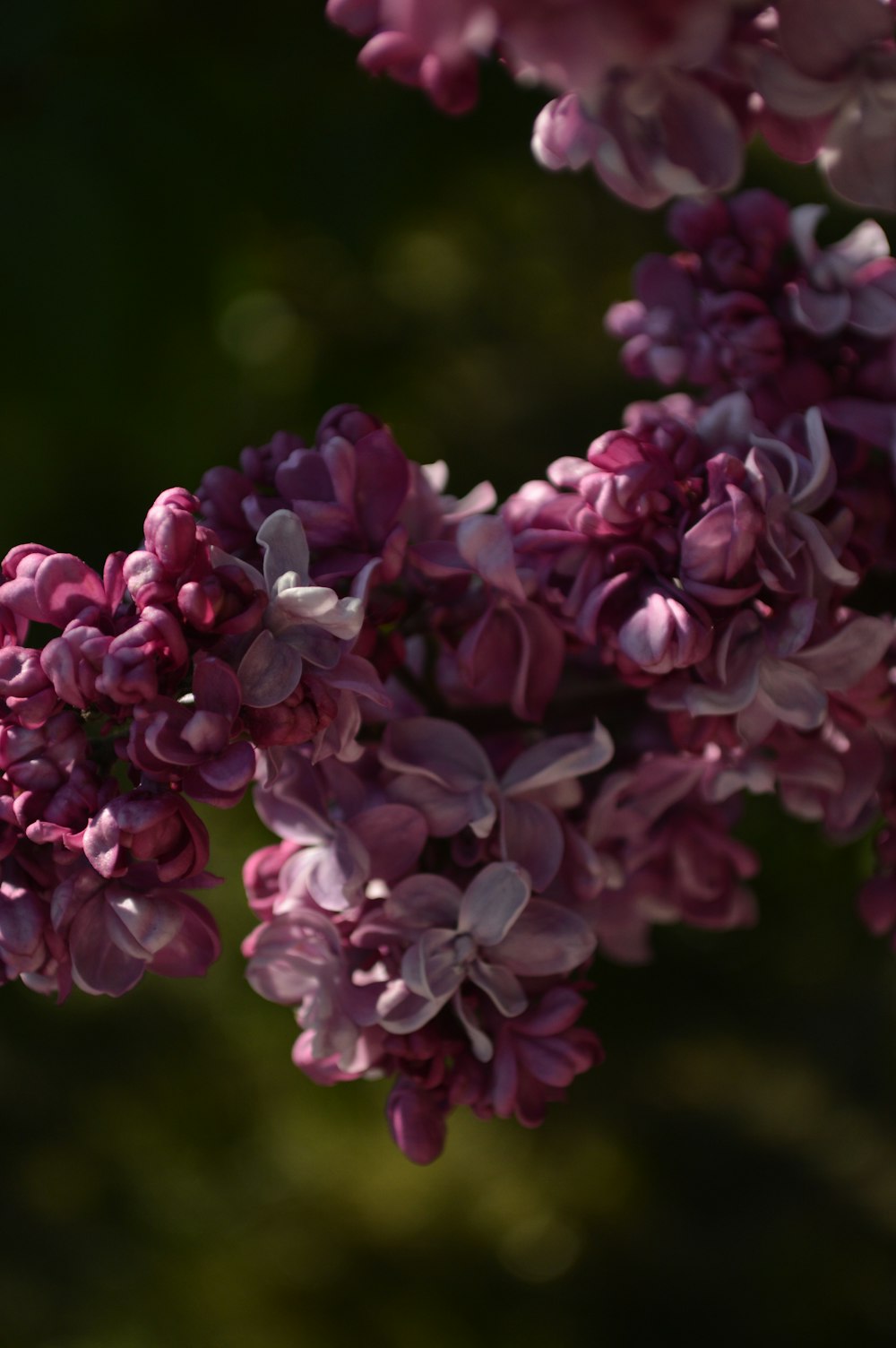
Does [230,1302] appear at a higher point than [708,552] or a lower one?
lower

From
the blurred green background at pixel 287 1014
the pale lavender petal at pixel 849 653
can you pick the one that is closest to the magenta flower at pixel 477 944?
the pale lavender petal at pixel 849 653

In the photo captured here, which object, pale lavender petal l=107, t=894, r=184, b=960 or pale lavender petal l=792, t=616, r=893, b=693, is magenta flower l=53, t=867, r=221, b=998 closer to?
pale lavender petal l=107, t=894, r=184, b=960

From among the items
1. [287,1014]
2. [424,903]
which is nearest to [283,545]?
[424,903]

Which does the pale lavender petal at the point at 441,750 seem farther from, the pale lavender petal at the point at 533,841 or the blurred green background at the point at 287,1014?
the blurred green background at the point at 287,1014

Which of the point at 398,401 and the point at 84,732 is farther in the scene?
the point at 398,401

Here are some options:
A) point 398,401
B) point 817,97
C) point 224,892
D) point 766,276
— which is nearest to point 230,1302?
point 224,892

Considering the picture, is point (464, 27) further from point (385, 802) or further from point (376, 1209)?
point (376, 1209)

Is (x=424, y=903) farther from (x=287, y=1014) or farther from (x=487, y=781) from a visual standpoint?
(x=287, y=1014)
